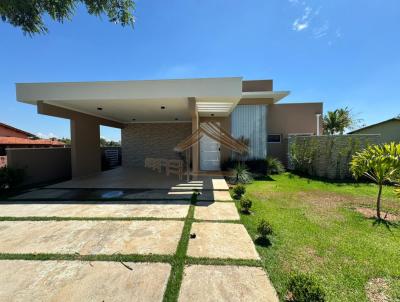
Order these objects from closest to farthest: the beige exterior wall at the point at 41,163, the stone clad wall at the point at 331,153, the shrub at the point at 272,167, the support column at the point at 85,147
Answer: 1. the beige exterior wall at the point at 41,163
2. the stone clad wall at the point at 331,153
3. the support column at the point at 85,147
4. the shrub at the point at 272,167

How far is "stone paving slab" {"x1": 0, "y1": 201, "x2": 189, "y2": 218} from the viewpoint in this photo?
16.2 ft

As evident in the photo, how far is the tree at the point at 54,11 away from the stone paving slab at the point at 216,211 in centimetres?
Result: 511

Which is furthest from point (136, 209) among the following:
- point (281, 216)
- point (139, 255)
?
point (281, 216)

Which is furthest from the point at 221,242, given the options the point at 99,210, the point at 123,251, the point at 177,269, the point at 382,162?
the point at 382,162

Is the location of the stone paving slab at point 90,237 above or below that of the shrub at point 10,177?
below

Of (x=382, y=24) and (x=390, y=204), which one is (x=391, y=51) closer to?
(x=382, y=24)

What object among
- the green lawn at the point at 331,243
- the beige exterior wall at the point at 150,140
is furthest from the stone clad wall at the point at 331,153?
the beige exterior wall at the point at 150,140

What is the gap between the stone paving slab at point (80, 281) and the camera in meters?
2.30

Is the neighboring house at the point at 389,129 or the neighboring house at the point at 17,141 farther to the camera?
the neighboring house at the point at 17,141

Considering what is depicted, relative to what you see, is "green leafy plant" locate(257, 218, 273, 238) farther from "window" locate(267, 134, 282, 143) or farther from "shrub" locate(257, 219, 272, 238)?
"window" locate(267, 134, 282, 143)

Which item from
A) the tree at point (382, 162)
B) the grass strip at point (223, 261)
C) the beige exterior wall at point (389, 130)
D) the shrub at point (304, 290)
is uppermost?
the beige exterior wall at point (389, 130)

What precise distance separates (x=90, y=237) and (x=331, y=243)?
4.28 m

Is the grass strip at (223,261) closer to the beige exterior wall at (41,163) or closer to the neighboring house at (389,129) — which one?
the beige exterior wall at (41,163)

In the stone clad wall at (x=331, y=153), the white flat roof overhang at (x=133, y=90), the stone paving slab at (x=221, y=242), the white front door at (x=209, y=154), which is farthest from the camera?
the white front door at (x=209, y=154)
